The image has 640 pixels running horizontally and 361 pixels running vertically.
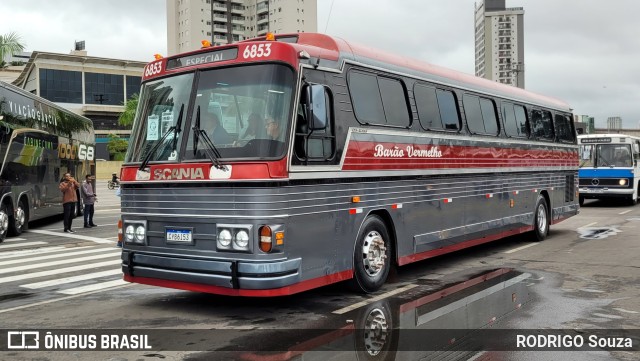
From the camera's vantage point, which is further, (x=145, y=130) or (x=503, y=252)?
(x=503, y=252)

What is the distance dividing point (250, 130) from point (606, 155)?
76.5 feet

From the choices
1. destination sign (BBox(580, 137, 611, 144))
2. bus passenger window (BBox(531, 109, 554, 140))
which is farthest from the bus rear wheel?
destination sign (BBox(580, 137, 611, 144))

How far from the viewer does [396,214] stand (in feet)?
29.6

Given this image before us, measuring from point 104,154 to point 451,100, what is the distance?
282ft

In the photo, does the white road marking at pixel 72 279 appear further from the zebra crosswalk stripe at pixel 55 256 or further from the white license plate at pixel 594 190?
the white license plate at pixel 594 190

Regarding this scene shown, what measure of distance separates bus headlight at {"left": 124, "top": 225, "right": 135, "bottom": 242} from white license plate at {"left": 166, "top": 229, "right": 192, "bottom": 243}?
0.65 meters

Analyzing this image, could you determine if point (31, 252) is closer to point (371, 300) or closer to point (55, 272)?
point (55, 272)

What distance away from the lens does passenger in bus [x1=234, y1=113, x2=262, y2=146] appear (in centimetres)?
693

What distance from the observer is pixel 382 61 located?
29.8 ft

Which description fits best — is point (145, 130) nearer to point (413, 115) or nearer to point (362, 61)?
point (362, 61)

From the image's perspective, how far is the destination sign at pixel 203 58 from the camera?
24.1 feet

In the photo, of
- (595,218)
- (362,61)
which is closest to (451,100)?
(362,61)

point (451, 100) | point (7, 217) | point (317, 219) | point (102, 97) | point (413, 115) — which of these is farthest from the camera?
point (102, 97)

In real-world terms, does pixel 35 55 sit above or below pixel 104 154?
above
